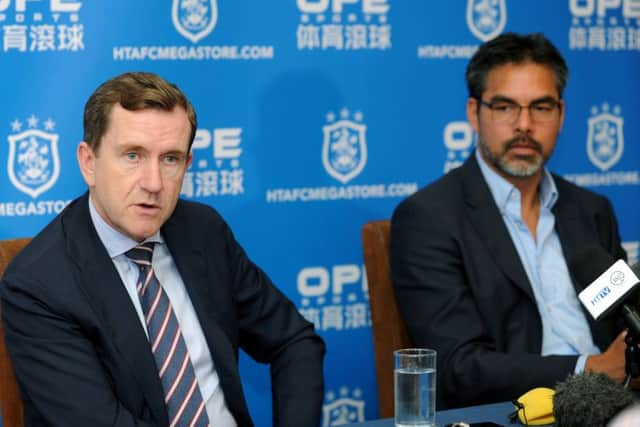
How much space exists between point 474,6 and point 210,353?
7.31 ft

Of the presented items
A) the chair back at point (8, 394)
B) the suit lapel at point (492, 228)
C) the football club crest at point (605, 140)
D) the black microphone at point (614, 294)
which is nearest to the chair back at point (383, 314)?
the suit lapel at point (492, 228)

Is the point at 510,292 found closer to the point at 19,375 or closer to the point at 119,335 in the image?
the point at 119,335

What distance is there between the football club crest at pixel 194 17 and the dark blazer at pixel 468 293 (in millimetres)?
1041

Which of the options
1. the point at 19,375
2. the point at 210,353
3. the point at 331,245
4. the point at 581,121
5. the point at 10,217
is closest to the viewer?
the point at 19,375

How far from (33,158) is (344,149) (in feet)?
3.99

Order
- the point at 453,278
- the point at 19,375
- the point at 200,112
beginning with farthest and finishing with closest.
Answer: the point at 200,112, the point at 453,278, the point at 19,375

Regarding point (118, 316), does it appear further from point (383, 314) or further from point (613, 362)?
point (613, 362)

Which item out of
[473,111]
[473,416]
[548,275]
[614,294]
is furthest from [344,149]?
[614,294]

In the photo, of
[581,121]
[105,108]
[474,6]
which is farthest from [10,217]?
[581,121]

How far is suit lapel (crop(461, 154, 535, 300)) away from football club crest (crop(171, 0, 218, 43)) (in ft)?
3.69

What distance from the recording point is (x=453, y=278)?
330 cm

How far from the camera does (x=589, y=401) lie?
221 centimetres

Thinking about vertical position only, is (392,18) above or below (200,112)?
above

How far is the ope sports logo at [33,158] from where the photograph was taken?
3.58 metres
